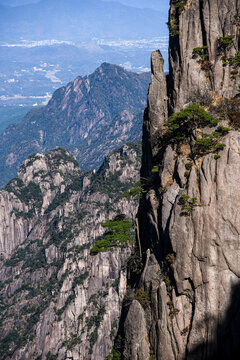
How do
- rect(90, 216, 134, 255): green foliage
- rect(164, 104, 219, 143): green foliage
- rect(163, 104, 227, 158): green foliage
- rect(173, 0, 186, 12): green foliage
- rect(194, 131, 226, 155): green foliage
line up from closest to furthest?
rect(194, 131, 226, 155): green foliage → rect(163, 104, 227, 158): green foliage → rect(164, 104, 219, 143): green foliage → rect(173, 0, 186, 12): green foliage → rect(90, 216, 134, 255): green foliage

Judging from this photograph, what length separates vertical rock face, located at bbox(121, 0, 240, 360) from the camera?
3028 cm

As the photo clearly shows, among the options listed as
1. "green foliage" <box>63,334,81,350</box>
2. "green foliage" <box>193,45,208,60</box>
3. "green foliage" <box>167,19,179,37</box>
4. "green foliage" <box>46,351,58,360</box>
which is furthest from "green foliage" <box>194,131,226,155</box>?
"green foliage" <box>46,351,58,360</box>

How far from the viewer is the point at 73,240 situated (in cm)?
17138

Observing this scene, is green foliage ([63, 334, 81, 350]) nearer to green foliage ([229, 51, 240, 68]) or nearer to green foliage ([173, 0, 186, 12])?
green foliage ([229, 51, 240, 68])

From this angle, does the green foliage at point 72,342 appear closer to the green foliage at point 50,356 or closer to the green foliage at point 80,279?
the green foliage at point 50,356

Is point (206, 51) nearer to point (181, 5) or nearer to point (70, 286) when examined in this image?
point (181, 5)

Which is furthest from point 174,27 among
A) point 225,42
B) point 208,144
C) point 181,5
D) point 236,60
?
point 208,144

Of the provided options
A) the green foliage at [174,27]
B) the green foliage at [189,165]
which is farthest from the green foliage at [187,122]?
the green foliage at [174,27]

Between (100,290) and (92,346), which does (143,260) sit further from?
(100,290)

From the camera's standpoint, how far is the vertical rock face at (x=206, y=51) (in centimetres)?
3791

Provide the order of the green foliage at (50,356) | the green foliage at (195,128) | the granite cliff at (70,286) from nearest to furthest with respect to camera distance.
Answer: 1. the green foliage at (195,128)
2. the green foliage at (50,356)
3. the granite cliff at (70,286)

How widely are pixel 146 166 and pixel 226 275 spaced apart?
18300mm

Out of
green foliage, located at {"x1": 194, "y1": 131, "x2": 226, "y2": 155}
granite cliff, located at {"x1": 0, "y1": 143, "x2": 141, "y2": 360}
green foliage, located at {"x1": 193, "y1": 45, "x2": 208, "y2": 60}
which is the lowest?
granite cliff, located at {"x1": 0, "y1": 143, "x2": 141, "y2": 360}

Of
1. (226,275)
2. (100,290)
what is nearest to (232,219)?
(226,275)
